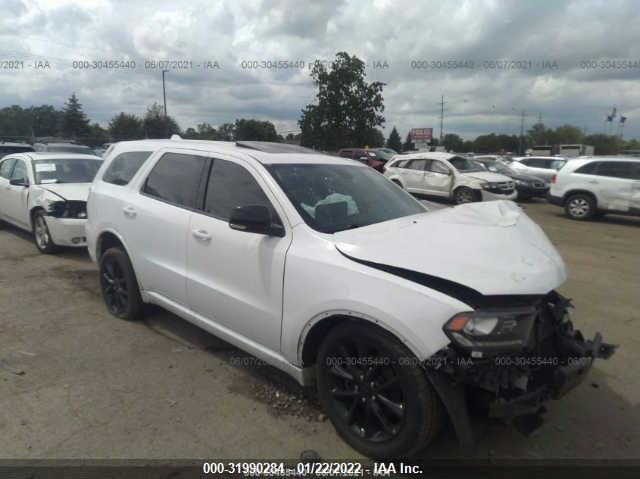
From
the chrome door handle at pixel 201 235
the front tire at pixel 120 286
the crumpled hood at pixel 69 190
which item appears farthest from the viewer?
the crumpled hood at pixel 69 190

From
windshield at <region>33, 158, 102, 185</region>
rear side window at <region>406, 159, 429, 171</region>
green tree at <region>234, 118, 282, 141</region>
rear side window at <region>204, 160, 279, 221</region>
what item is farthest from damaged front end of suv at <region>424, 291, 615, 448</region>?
green tree at <region>234, 118, 282, 141</region>

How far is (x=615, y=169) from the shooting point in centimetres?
1199

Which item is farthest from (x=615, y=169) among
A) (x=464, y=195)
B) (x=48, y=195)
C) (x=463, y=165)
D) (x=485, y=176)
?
(x=48, y=195)

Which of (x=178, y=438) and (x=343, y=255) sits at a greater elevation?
(x=343, y=255)

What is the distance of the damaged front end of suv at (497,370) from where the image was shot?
2.31m

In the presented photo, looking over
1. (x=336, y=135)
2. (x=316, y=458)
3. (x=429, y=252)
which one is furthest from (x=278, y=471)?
(x=336, y=135)

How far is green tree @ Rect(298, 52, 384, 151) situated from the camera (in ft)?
132

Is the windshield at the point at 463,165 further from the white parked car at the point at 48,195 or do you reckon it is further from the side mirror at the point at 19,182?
the side mirror at the point at 19,182

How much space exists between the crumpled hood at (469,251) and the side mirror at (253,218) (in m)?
0.46

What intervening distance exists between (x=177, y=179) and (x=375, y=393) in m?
2.51

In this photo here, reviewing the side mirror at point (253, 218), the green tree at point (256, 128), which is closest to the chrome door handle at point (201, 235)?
the side mirror at point (253, 218)

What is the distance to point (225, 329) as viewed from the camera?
3.46 m

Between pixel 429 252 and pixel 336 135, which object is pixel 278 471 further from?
pixel 336 135

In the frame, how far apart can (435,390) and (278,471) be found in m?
1.03
